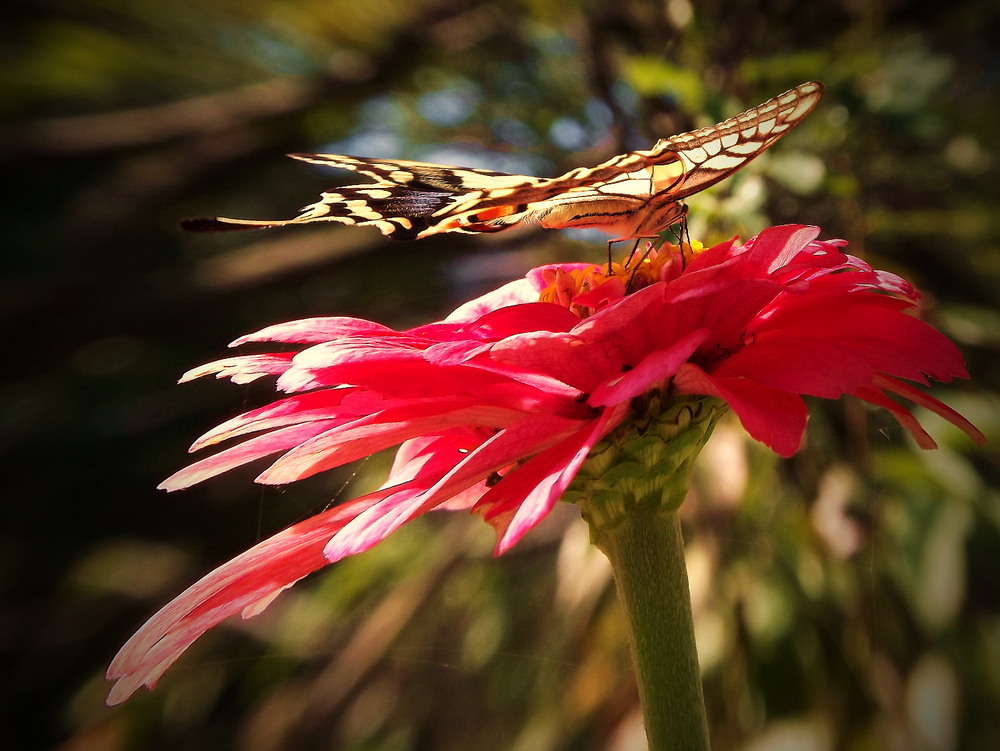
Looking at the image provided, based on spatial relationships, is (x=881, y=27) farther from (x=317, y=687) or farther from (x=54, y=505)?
(x=54, y=505)

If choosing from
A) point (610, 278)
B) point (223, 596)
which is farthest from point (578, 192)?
point (223, 596)

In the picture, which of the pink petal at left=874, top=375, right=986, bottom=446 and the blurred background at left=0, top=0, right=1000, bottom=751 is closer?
the pink petal at left=874, top=375, right=986, bottom=446

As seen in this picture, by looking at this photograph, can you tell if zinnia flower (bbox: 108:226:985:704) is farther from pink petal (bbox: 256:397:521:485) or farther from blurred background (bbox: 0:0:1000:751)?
blurred background (bbox: 0:0:1000:751)

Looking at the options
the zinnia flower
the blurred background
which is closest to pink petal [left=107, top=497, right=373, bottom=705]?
the zinnia flower

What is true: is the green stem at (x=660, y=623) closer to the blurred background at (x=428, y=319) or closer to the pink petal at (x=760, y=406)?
the pink petal at (x=760, y=406)

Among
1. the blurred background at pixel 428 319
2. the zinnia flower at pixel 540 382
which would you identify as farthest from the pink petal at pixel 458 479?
the blurred background at pixel 428 319

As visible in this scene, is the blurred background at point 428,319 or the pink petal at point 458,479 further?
the blurred background at point 428,319
